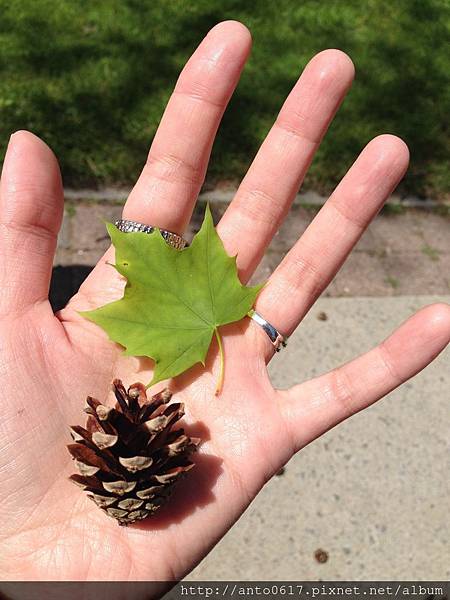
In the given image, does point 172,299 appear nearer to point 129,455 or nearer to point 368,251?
point 129,455

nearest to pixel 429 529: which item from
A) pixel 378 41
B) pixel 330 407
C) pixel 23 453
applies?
pixel 330 407

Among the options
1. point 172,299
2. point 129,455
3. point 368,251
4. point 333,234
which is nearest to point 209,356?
point 172,299

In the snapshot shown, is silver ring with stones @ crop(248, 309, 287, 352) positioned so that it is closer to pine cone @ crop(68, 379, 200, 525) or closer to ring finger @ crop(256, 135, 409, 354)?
Result: ring finger @ crop(256, 135, 409, 354)

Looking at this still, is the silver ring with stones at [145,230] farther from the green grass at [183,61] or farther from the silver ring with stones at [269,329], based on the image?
the green grass at [183,61]

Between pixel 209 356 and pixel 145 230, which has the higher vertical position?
pixel 145 230

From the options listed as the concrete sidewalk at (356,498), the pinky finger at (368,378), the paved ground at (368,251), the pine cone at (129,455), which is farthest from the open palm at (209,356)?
the paved ground at (368,251)
